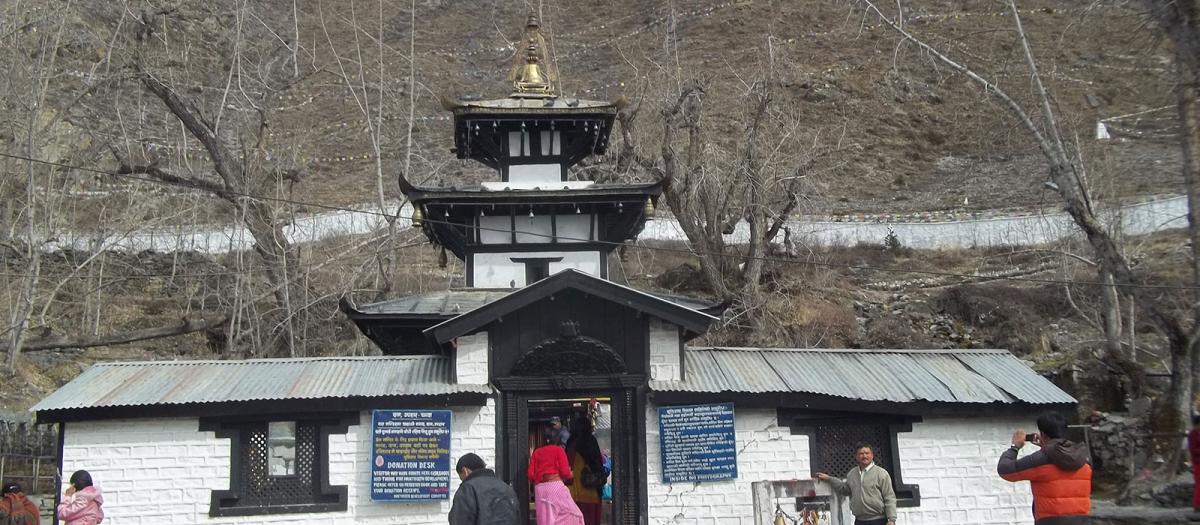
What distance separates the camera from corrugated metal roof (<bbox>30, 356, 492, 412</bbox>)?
36.9ft

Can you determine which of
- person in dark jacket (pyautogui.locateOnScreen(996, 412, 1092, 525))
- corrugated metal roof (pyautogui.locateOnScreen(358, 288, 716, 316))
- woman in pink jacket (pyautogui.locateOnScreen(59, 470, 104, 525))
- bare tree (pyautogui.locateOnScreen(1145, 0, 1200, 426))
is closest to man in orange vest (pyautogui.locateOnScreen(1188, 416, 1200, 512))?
person in dark jacket (pyautogui.locateOnScreen(996, 412, 1092, 525))

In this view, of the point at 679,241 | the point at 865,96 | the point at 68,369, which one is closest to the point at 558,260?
the point at 68,369

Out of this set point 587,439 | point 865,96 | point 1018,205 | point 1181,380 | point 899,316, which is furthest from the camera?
point 865,96

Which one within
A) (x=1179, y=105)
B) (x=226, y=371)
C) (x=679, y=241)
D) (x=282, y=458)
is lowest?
(x=282, y=458)

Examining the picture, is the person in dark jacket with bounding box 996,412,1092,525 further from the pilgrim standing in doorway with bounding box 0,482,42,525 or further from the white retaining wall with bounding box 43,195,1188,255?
the white retaining wall with bounding box 43,195,1188,255

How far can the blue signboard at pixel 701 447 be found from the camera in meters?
11.7

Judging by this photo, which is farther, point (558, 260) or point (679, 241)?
point (679, 241)

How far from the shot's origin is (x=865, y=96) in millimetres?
61312

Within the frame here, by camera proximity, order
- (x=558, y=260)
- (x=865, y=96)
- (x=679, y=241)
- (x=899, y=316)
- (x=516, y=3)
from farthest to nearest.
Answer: (x=516, y=3) → (x=865, y=96) → (x=679, y=241) → (x=899, y=316) → (x=558, y=260)

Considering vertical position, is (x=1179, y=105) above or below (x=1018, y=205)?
below

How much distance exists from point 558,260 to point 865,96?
49.4 m

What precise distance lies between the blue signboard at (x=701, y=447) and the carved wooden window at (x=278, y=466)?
12.2 ft

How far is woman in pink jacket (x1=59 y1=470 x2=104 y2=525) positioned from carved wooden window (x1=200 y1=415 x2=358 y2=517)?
5.02 feet

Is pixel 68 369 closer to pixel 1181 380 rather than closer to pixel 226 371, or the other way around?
pixel 226 371
